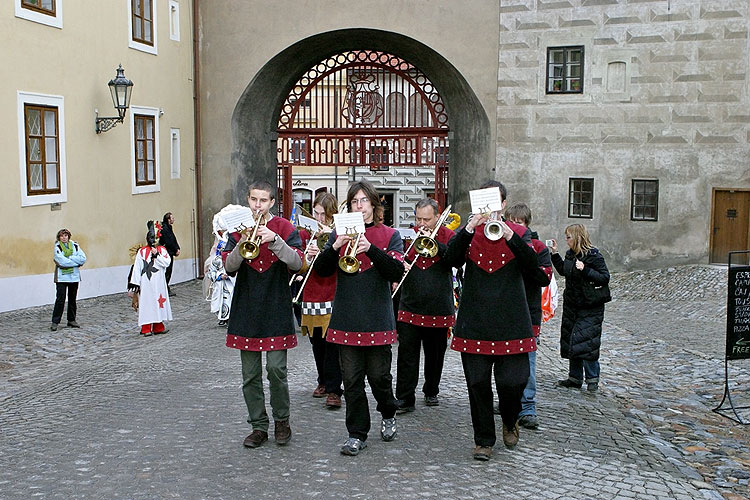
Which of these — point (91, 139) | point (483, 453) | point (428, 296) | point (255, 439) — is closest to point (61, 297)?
point (91, 139)

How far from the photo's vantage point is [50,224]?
52.2ft

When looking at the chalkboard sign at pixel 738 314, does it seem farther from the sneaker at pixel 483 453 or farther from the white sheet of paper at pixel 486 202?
the white sheet of paper at pixel 486 202

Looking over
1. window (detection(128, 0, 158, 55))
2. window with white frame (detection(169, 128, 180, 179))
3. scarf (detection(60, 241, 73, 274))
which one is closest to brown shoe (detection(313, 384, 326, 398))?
scarf (detection(60, 241, 73, 274))

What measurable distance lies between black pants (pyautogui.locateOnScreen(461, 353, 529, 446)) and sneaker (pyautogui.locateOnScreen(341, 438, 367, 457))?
779 mm

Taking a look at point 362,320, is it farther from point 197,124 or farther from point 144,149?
point 197,124

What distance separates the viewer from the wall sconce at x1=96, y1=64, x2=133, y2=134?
55.5 ft

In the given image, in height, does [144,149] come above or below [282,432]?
above

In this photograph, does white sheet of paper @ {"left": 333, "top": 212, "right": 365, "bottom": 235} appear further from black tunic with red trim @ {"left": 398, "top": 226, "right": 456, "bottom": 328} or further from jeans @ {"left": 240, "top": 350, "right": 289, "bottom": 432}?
black tunic with red trim @ {"left": 398, "top": 226, "right": 456, "bottom": 328}

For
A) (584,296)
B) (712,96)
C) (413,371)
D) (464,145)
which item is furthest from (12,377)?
(712,96)

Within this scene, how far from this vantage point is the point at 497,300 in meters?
6.30

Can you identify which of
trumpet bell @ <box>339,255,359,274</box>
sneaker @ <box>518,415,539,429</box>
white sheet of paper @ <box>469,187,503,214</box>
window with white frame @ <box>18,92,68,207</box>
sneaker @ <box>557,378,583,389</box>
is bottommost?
sneaker @ <box>557,378,583,389</box>

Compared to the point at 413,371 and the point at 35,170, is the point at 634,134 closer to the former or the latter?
the point at 35,170

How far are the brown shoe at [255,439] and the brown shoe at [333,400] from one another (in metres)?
1.21

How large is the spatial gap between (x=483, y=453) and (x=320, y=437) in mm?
1217
